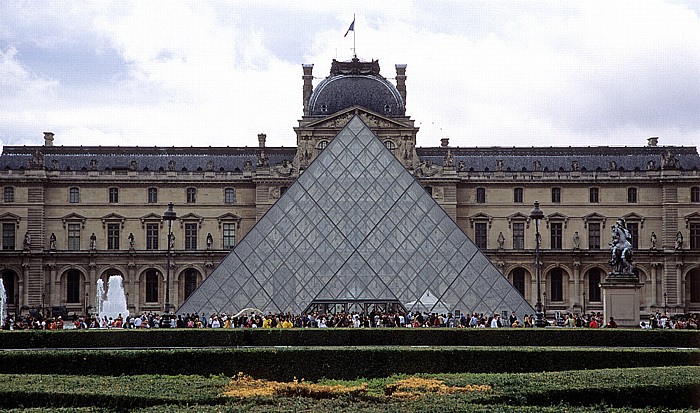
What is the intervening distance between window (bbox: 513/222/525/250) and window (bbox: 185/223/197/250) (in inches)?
677

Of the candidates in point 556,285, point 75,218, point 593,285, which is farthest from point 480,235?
point 75,218

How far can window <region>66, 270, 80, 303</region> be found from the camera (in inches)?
2240

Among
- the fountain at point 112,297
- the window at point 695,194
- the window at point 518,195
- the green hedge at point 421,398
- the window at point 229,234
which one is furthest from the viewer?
the window at point 518,195

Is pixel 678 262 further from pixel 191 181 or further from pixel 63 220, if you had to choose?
pixel 63 220

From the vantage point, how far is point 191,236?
191ft

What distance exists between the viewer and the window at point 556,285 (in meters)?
57.6

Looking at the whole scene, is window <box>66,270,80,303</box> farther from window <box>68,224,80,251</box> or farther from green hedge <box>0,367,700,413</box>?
green hedge <box>0,367,700,413</box>

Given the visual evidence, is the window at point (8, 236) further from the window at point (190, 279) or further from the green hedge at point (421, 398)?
the green hedge at point (421, 398)

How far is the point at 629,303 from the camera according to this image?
2948 centimetres

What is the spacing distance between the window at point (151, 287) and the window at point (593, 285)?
2303cm

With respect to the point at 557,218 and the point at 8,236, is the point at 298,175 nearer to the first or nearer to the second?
the point at 557,218

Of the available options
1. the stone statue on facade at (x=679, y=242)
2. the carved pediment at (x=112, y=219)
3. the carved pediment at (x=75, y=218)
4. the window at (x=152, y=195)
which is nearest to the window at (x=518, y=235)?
the stone statue on facade at (x=679, y=242)

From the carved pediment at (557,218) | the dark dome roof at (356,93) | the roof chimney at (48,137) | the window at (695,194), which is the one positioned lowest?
the carved pediment at (557,218)

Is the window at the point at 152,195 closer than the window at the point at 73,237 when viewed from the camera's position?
No
